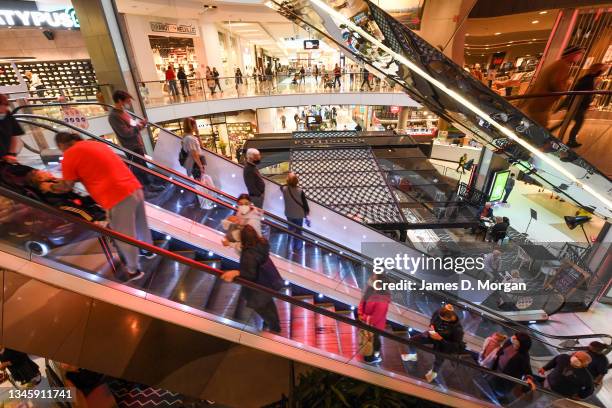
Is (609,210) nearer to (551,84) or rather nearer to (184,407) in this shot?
(551,84)

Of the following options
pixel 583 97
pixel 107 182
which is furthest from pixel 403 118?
pixel 107 182

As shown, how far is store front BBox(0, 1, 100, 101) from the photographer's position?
32.1ft

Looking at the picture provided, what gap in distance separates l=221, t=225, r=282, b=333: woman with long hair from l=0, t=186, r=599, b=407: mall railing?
0.07 meters

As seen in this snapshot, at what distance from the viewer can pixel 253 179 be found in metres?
4.78

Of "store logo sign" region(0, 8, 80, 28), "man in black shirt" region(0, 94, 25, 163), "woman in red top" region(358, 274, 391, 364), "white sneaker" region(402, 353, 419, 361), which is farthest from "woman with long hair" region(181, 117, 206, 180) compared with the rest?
"store logo sign" region(0, 8, 80, 28)

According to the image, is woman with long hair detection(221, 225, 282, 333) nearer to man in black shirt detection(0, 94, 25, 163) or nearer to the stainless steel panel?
the stainless steel panel

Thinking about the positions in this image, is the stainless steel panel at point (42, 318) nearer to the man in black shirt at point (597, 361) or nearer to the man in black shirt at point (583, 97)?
the man in black shirt at point (597, 361)

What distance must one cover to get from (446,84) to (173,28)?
575 inches

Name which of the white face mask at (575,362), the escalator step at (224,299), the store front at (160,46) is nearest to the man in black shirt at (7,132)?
the escalator step at (224,299)

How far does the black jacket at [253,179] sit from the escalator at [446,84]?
101 inches

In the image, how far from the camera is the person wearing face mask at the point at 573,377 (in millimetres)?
3607

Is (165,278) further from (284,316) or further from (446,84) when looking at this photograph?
(446,84)

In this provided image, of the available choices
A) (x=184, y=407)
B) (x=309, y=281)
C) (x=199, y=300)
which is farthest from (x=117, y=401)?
(x=309, y=281)

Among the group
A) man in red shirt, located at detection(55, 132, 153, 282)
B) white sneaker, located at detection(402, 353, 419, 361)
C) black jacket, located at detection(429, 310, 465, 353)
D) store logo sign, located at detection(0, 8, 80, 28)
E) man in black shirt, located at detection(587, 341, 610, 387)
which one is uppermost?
store logo sign, located at detection(0, 8, 80, 28)
